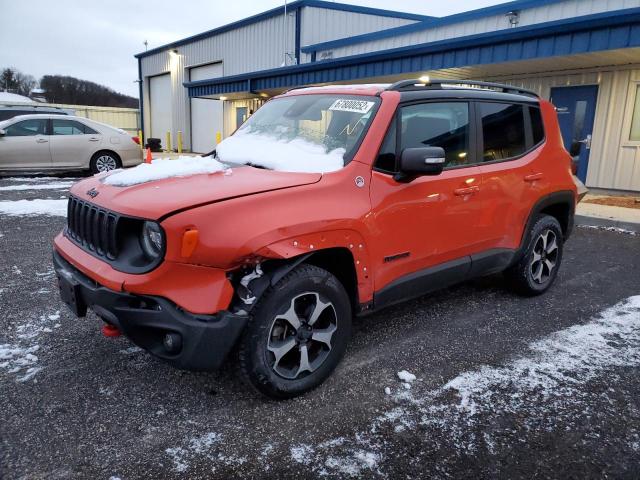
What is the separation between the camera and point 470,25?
13.8 meters

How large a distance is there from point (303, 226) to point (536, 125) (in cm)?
292

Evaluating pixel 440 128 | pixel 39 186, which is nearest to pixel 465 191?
pixel 440 128

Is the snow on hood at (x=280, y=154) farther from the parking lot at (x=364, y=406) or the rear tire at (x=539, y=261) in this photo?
the rear tire at (x=539, y=261)

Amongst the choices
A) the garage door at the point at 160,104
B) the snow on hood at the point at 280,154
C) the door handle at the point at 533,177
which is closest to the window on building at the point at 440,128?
the snow on hood at the point at 280,154

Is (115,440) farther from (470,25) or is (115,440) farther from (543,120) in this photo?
(470,25)

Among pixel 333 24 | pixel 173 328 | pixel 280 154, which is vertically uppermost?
pixel 333 24

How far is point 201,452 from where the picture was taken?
7.83ft

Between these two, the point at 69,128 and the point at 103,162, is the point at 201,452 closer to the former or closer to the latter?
the point at 103,162

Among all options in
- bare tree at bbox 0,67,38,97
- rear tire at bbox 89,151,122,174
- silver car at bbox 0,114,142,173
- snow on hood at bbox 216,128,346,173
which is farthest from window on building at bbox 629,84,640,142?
bare tree at bbox 0,67,38,97

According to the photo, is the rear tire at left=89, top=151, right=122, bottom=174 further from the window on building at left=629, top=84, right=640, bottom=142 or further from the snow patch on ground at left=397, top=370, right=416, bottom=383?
the window on building at left=629, top=84, right=640, bottom=142

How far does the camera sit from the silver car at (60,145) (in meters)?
11.6

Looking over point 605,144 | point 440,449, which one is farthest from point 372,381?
point 605,144

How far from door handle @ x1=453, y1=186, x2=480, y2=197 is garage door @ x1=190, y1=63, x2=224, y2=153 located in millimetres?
21701

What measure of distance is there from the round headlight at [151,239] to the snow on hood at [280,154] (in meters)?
0.94
